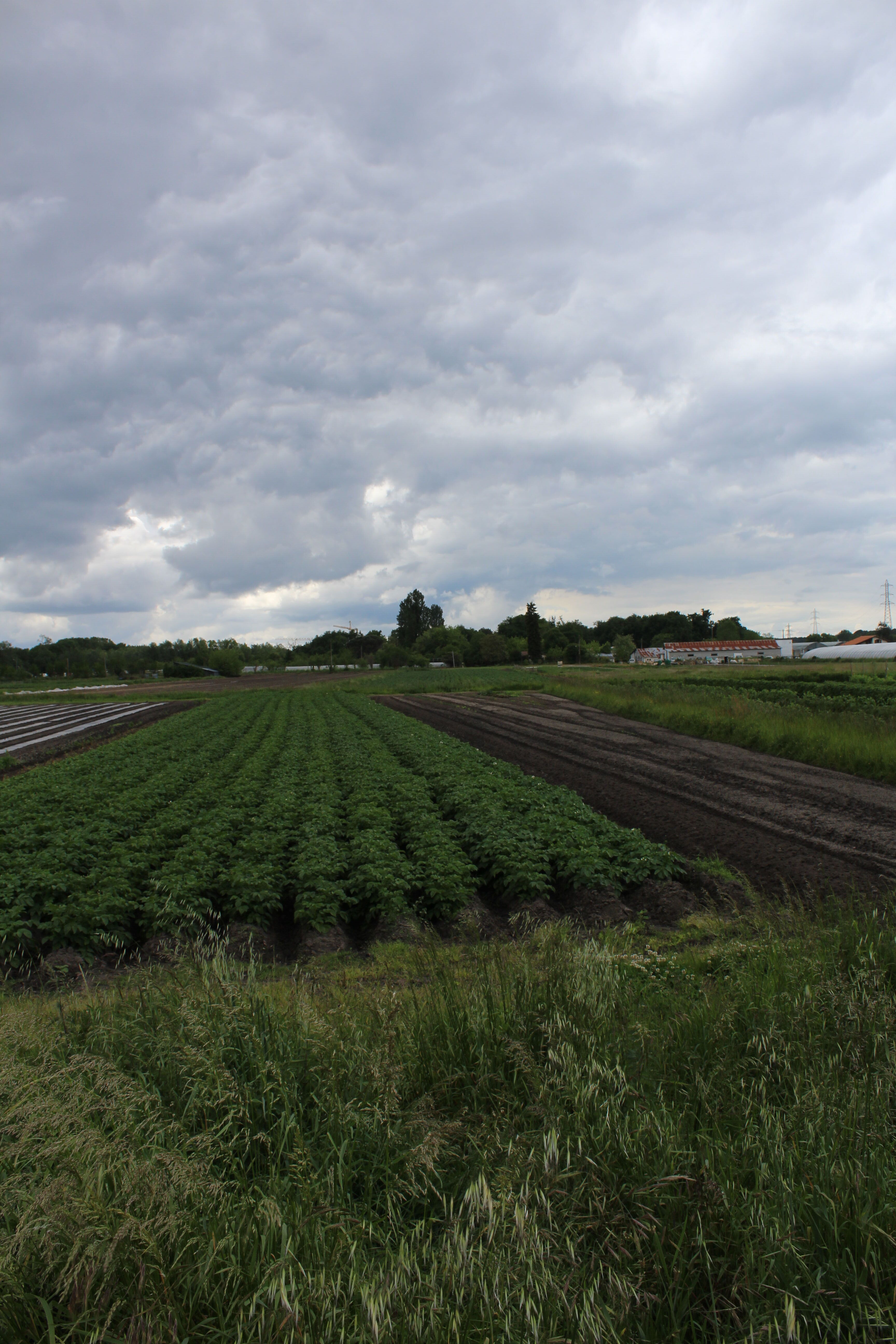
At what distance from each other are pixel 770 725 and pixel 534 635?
402 feet

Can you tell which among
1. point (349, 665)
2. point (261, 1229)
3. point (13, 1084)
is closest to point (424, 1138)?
point (261, 1229)

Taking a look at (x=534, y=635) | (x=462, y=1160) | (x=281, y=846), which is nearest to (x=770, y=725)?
(x=281, y=846)

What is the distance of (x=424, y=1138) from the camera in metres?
2.73

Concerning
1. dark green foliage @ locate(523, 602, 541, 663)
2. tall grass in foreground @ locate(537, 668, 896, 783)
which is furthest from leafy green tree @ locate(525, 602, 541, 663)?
tall grass in foreground @ locate(537, 668, 896, 783)

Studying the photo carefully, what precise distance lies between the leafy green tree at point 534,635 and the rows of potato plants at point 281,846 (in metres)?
124

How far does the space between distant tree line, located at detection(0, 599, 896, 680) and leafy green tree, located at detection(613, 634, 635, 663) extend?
281 millimetres

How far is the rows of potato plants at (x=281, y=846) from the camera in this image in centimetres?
823

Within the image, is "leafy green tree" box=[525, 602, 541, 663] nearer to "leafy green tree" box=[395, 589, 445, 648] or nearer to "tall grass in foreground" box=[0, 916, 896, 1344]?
"leafy green tree" box=[395, 589, 445, 648]

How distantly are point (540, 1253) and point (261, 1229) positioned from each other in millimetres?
1073

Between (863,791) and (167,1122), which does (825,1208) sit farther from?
(863,791)

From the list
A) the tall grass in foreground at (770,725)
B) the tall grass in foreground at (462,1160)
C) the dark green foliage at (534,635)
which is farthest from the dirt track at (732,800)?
the dark green foliage at (534,635)

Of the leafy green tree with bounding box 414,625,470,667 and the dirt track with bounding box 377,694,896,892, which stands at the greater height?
the leafy green tree with bounding box 414,625,470,667

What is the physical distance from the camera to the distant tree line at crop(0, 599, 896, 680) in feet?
463

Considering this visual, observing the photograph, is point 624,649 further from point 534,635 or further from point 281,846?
point 281,846
